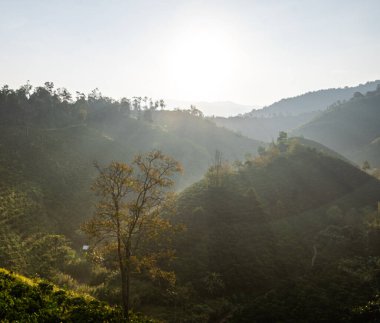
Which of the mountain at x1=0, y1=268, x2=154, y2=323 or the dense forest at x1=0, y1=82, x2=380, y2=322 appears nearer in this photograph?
the mountain at x1=0, y1=268, x2=154, y2=323

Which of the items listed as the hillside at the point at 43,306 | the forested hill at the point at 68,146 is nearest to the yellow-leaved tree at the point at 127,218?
the hillside at the point at 43,306

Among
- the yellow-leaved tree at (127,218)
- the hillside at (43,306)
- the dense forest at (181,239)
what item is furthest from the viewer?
the dense forest at (181,239)

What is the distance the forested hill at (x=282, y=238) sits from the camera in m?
36.8

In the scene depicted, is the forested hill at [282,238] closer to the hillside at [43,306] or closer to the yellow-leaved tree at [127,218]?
the yellow-leaved tree at [127,218]

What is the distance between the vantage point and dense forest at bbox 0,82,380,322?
82.3 feet

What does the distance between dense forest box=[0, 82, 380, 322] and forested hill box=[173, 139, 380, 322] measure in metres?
0.25

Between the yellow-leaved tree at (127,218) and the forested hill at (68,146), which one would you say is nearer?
the yellow-leaved tree at (127,218)

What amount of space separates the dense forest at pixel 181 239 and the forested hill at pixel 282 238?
25 cm

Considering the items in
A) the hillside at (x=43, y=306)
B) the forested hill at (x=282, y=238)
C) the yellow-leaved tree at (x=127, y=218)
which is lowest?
the forested hill at (x=282, y=238)

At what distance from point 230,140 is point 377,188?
11462 cm

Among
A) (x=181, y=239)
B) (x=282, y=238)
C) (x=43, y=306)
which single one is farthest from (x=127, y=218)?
(x=282, y=238)

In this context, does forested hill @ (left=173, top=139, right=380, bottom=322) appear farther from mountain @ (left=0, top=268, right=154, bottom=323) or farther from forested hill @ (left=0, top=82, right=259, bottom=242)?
forested hill @ (left=0, top=82, right=259, bottom=242)

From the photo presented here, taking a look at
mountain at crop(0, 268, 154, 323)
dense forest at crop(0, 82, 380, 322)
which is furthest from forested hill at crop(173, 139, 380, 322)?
mountain at crop(0, 268, 154, 323)

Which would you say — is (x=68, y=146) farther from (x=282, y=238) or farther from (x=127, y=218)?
(x=127, y=218)
